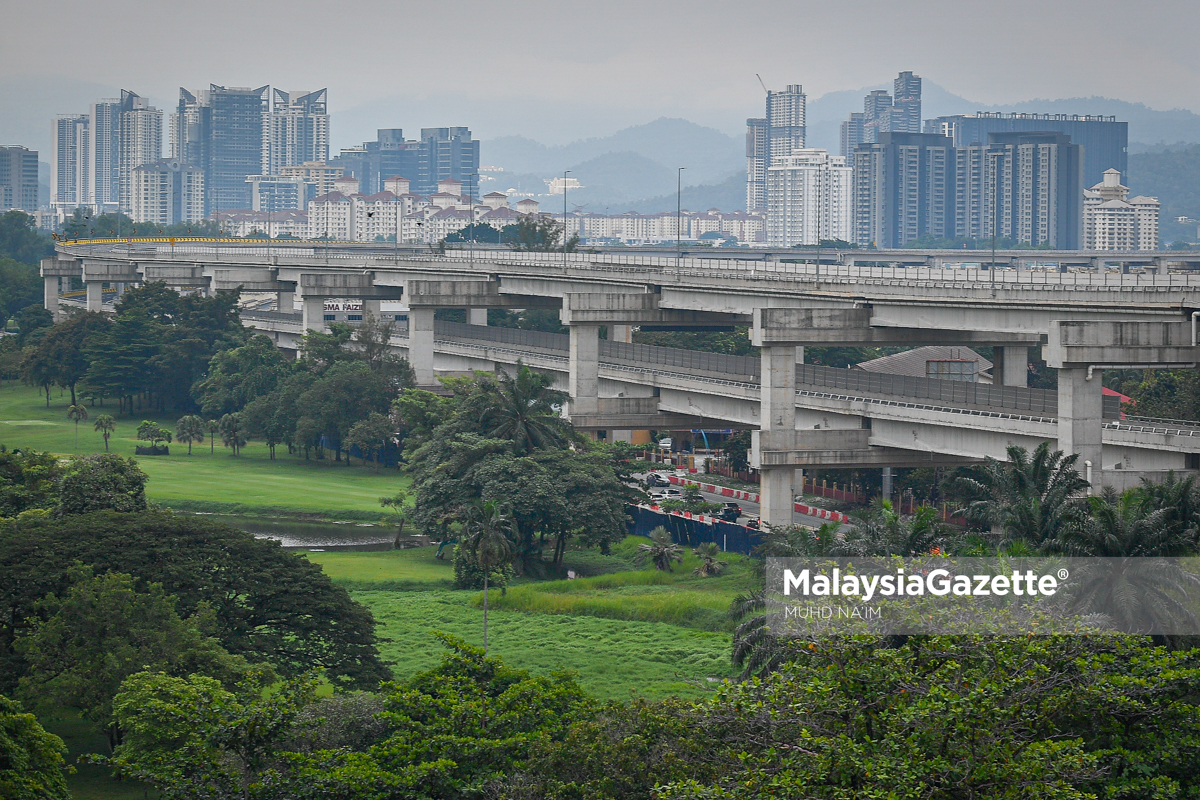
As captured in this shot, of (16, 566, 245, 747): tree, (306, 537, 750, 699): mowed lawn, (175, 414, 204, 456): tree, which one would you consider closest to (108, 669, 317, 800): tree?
(16, 566, 245, 747): tree

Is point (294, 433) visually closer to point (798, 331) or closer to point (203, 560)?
point (798, 331)

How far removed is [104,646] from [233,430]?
2456 inches

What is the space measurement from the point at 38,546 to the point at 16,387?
95.8m

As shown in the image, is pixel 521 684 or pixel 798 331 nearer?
pixel 521 684

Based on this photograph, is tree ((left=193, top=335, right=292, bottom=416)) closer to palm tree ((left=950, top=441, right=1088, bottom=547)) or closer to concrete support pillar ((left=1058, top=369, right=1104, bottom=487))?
concrete support pillar ((left=1058, top=369, right=1104, bottom=487))

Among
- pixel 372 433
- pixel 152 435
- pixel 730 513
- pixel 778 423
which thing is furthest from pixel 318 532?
pixel 152 435

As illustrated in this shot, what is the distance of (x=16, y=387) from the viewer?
137m

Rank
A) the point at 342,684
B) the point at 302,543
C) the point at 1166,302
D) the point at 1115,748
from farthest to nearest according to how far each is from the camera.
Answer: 1. the point at 302,543
2. the point at 1166,302
3. the point at 342,684
4. the point at 1115,748

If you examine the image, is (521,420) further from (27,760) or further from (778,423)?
(27,760)

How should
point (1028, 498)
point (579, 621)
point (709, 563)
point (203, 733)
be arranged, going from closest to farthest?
point (203, 733)
point (1028, 498)
point (579, 621)
point (709, 563)

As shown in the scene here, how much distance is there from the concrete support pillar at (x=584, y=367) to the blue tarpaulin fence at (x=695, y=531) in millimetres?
16343

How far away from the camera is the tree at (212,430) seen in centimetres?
10588

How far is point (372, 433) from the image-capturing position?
96.9 meters

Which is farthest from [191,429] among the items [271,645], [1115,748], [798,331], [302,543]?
[1115,748]
